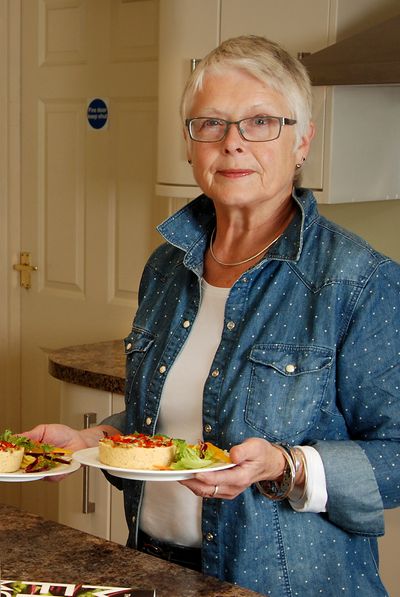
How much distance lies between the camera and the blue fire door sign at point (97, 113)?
3.56 metres

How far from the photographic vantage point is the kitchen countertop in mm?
1329

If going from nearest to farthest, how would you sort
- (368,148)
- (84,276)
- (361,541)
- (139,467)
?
(139,467), (361,541), (368,148), (84,276)

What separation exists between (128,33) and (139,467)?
234cm

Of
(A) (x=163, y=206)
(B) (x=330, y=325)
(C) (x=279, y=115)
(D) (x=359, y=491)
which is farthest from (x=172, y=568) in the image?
(A) (x=163, y=206)

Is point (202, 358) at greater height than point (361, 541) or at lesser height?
greater

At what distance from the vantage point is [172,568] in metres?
1.40

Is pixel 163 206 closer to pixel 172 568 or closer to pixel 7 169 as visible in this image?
pixel 7 169

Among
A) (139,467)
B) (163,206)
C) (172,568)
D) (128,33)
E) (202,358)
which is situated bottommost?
(172,568)

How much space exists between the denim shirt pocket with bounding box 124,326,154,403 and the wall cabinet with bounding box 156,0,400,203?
1.05 m

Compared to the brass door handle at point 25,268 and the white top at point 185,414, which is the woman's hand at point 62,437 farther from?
the brass door handle at point 25,268

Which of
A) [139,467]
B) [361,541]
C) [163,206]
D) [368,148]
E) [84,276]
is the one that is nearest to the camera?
[139,467]

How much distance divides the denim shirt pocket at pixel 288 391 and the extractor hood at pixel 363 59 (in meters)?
1.08

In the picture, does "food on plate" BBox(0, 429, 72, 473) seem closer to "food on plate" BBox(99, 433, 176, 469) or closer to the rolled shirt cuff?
"food on plate" BBox(99, 433, 176, 469)

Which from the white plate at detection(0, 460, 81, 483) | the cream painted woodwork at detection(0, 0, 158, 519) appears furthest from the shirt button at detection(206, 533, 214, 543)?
the cream painted woodwork at detection(0, 0, 158, 519)
